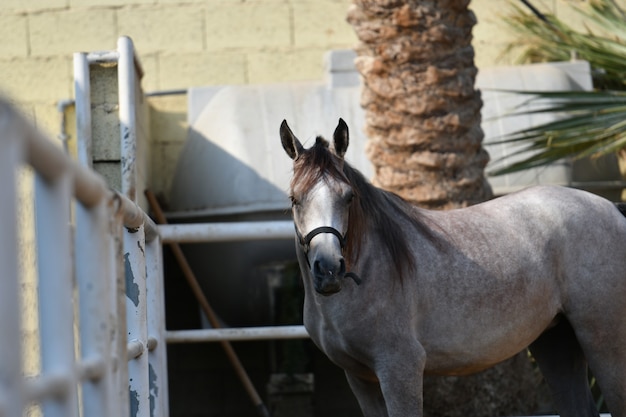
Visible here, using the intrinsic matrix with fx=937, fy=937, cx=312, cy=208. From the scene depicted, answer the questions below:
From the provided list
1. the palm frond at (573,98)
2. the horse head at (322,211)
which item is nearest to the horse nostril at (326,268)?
the horse head at (322,211)

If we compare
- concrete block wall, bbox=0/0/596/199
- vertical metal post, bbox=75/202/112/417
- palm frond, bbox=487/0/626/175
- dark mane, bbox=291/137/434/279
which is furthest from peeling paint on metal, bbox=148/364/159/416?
concrete block wall, bbox=0/0/596/199

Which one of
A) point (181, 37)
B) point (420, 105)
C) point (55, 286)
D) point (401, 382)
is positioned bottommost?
point (401, 382)

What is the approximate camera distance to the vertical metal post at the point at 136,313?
2.86m

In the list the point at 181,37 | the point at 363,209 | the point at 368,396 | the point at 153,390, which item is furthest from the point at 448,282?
the point at 181,37

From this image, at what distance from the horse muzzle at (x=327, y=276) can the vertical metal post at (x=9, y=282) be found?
6.68 ft

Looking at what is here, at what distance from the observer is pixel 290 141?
3586mm

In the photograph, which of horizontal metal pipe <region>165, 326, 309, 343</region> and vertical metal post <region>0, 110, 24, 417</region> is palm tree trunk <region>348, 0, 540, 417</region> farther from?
vertical metal post <region>0, 110, 24, 417</region>

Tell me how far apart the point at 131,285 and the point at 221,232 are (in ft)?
6.41

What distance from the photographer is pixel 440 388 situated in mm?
5098

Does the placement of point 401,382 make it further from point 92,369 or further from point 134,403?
point 92,369

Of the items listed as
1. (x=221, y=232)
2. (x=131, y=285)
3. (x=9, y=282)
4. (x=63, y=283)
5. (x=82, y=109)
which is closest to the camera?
(x=9, y=282)

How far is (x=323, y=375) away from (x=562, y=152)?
2511mm

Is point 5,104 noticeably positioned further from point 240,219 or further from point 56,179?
point 240,219

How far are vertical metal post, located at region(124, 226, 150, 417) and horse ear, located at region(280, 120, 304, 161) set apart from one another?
2.61ft
